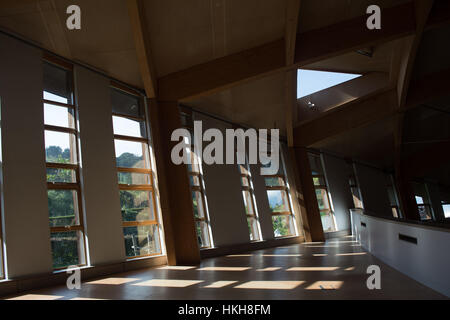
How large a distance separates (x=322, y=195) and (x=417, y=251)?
42.7 feet

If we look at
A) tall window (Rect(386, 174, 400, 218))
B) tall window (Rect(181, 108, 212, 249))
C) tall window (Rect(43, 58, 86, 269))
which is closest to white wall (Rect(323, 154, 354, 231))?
tall window (Rect(386, 174, 400, 218))

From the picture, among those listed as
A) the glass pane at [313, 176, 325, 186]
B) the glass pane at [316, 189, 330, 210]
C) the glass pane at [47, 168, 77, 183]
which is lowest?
the glass pane at [316, 189, 330, 210]

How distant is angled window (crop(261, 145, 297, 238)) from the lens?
15.5m

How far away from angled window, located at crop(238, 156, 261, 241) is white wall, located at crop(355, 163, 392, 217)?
29.5 ft

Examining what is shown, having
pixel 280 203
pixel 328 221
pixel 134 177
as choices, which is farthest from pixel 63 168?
pixel 328 221

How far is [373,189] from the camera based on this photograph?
21.7 meters

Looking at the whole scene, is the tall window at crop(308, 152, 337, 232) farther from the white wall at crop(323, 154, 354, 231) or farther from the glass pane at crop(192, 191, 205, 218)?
the glass pane at crop(192, 191, 205, 218)

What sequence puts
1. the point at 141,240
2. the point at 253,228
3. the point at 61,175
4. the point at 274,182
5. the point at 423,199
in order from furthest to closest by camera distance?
1. the point at 423,199
2. the point at 274,182
3. the point at 253,228
4. the point at 141,240
5. the point at 61,175

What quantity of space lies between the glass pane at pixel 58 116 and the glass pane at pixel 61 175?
1064 millimetres

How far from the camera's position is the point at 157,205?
34.4 ft

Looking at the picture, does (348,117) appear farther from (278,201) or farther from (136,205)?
(136,205)

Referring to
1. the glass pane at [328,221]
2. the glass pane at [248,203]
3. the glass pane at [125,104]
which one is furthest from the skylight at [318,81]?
the glass pane at [125,104]

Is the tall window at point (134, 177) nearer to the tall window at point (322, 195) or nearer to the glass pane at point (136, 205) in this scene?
the glass pane at point (136, 205)
